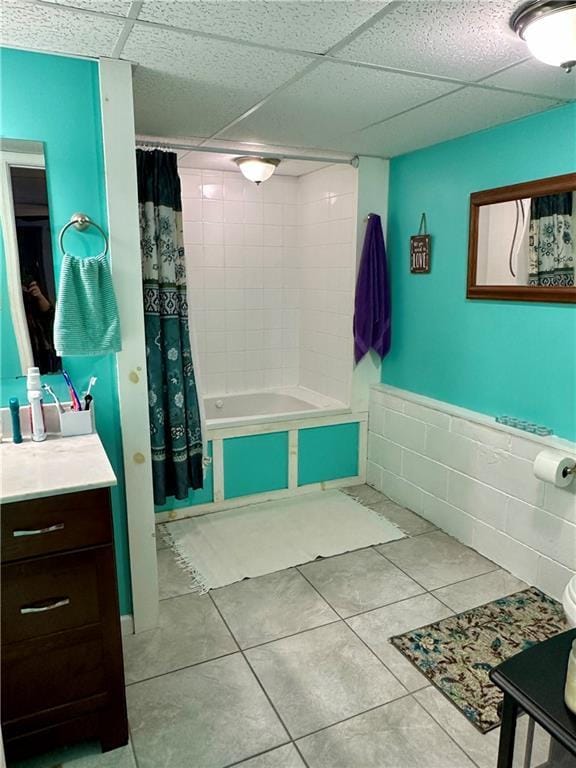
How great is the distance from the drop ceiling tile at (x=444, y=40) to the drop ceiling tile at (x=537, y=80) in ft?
0.25

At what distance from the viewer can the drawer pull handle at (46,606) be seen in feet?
4.88

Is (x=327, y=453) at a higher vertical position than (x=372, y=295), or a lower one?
lower

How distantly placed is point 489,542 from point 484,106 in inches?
80.8

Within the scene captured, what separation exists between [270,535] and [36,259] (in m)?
1.89

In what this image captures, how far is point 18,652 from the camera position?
1.49 m

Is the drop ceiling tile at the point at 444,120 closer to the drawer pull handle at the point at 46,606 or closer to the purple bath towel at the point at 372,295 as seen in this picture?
the purple bath towel at the point at 372,295

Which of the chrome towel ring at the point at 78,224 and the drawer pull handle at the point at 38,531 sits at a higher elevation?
the chrome towel ring at the point at 78,224

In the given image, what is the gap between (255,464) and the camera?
3.32 meters

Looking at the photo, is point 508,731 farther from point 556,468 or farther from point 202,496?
point 202,496

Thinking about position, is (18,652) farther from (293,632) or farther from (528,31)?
(528,31)

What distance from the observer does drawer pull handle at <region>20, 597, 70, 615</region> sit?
4.88 feet

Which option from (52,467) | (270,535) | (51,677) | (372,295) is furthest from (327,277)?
(51,677)

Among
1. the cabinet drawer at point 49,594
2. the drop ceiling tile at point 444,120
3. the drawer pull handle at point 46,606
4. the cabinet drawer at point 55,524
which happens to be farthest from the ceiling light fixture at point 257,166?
the drawer pull handle at point 46,606

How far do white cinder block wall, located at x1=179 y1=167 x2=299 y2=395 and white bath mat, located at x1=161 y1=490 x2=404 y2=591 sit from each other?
4.11ft
